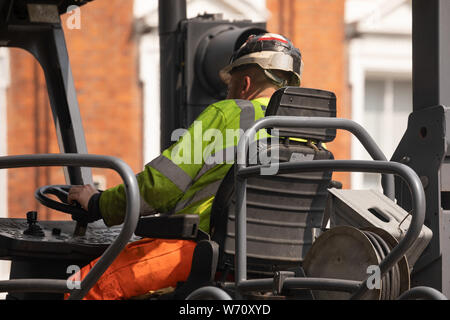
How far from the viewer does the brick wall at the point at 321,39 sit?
16.0m

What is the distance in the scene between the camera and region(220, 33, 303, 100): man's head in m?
4.14

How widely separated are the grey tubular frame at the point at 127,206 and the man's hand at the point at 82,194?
2.31 feet

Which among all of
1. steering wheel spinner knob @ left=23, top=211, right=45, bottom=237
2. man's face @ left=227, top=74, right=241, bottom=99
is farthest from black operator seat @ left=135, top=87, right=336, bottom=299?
steering wheel spinner knob @ left=23, top=211, right=45, bottom=237

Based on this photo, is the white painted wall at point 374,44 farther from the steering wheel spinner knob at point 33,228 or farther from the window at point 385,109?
the steering wheel spinner knob at point 33,228

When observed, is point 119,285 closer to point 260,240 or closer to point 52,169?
point 260,240

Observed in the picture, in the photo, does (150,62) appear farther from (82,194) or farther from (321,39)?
(82,194)

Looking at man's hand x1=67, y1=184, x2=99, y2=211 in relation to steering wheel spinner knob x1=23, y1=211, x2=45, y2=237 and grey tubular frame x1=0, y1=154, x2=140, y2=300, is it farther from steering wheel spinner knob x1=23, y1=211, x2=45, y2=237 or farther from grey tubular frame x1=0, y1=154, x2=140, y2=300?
grey tubular frame x1=0, y1=154, x2=140, y2=300

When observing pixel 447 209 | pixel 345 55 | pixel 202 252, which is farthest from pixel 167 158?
pixel 345 55

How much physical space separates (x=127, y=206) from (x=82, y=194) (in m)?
0.90

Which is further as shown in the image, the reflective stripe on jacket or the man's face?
the man's face

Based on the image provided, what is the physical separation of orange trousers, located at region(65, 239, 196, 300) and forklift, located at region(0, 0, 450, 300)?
2.6 inches

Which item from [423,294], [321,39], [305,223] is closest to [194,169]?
[305,223]

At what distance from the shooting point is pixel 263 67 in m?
4.16

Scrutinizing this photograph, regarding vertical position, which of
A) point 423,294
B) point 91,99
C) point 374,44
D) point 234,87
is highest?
point 374,44
